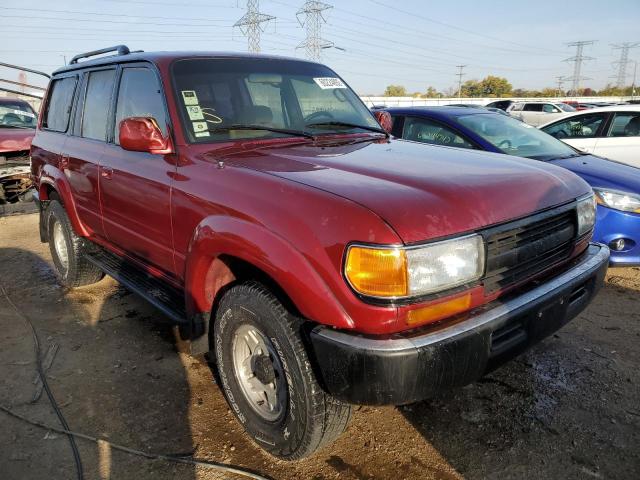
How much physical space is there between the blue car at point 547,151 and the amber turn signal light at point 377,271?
3290mm

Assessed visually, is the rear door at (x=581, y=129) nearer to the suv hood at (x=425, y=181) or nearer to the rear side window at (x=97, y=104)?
the suv hood at (x=425, y=181)

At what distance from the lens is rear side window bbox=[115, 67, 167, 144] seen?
9.71ft

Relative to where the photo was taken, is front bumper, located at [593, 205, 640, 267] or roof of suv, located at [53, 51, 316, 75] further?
front bumper, located at [593, 205, 640, 267]

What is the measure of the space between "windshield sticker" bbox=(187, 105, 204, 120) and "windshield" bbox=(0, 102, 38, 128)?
23.1ft

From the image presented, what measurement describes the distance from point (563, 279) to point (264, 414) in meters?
1.61

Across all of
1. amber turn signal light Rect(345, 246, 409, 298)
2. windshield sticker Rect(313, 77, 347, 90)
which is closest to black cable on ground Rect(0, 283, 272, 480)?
amber turn signal light Rect(345, 246, 409, 298)

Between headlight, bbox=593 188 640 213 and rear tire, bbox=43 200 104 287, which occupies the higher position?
headlight, bbox=593 188 640 213

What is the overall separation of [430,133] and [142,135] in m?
3.61

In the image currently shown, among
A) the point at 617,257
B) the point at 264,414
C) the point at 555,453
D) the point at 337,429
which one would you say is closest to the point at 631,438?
the point at 555,453

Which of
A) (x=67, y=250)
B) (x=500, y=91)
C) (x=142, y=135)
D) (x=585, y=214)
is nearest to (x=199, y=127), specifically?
(x=142, y=135)

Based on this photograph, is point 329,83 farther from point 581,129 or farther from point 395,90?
point 395,90

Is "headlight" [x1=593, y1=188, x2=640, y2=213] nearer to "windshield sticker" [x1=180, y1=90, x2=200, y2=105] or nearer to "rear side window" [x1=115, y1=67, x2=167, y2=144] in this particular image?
"windshield sticker" [x1=180, y1=90, x2=200, y2=105]

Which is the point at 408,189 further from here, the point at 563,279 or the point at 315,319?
the point at 563,279

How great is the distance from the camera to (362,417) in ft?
9.01
